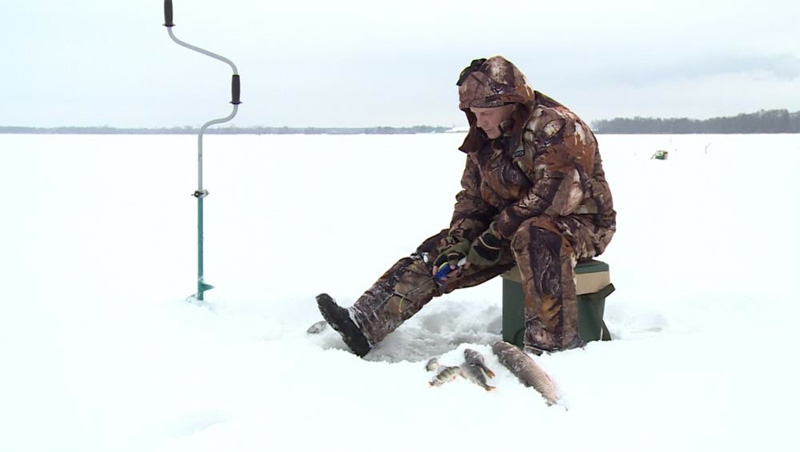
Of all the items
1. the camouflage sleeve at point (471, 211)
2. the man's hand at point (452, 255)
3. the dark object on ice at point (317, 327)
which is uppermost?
the camouflage sleeve at point (471, 211)

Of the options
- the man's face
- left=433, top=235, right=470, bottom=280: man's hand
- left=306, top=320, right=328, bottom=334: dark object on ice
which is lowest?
left=306, top=320, right=328, bottom=334: dark object on ice

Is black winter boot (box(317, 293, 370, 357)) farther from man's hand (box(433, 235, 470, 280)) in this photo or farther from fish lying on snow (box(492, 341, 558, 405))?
fish lying on snow (box(492, 341, 558, 405))

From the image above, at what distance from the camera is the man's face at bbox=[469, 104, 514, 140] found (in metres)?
2.96

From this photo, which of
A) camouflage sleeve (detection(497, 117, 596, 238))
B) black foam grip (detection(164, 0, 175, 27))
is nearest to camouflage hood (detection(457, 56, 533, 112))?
camouflage sleeve (detection(497, 117, 596, 238))

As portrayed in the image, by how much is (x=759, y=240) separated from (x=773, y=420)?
4692mm

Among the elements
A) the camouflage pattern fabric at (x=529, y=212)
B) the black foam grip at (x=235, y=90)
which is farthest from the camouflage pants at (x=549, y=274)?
the black foam grip at (x=235, y=90)

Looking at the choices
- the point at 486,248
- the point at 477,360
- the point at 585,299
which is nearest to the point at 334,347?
the point at 486,248

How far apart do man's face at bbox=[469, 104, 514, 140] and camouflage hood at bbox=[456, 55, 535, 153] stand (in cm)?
2

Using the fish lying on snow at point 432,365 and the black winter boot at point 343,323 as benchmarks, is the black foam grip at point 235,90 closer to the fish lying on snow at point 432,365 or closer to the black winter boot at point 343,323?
the black winter boot at point 343,323

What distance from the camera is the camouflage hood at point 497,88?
113 inches

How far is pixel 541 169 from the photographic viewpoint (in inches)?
110

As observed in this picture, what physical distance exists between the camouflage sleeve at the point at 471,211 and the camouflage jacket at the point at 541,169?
18mm

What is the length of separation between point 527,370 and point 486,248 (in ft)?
3.35

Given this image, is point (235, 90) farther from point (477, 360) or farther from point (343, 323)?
point (477, 360)
